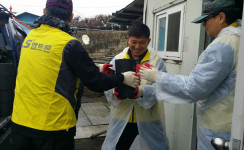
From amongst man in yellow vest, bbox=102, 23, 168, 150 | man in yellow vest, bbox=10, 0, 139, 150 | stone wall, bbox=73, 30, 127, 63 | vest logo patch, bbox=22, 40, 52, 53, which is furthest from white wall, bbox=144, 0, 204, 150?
stone wall, bbox=73, 30, 127, 63

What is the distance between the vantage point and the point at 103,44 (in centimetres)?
1101

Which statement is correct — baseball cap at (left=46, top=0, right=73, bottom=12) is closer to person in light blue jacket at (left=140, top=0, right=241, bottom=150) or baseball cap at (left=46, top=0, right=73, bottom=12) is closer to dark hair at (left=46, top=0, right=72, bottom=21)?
dark hair at (left=46, top=0, right=72, bottom=21)

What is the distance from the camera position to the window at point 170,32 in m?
2.84

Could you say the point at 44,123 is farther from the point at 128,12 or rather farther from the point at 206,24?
the point at 128,12

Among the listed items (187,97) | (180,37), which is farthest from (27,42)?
(180,37)

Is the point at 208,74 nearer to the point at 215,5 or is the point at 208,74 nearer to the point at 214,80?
the point at 214,80

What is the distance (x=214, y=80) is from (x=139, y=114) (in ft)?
3.21

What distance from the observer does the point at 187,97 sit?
1.51m

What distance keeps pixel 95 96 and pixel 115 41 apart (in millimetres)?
4110

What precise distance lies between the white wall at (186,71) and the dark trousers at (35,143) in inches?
58.7

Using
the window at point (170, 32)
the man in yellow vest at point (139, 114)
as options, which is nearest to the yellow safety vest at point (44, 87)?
the man in yellow vest at point (139, 114)

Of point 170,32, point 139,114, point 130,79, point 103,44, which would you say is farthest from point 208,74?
point 103,44

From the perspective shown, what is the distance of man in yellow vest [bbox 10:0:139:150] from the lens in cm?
158

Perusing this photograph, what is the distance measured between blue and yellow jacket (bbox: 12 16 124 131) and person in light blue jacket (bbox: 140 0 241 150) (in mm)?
670
